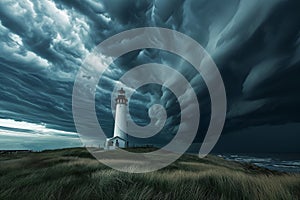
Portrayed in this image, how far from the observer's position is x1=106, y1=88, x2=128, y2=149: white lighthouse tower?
3956cm

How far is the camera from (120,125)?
4169 centimetres

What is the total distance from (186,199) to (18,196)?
2958 mm

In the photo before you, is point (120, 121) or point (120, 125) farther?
point (120, 121)

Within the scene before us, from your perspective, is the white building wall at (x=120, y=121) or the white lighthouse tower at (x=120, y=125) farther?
the white building wall at (x=120, y=121)

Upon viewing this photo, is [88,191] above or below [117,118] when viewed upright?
below

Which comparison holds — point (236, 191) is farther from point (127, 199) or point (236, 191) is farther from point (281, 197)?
point (127, 199)

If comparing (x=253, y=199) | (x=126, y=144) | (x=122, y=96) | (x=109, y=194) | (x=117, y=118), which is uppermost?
(x=122, y=96)

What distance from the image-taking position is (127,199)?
2.99 meters

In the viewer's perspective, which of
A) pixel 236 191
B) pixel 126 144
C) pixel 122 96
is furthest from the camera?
pixel 122 96

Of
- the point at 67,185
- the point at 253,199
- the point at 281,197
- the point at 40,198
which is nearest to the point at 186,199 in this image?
the point at 253,199

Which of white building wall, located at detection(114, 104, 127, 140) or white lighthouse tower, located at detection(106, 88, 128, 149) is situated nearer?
white lighthouse tower, located at detection(106, 88, 128, 149)

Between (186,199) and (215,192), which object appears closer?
(186,199)

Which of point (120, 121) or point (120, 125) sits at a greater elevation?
point (120, 121)

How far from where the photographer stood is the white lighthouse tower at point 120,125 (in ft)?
130
